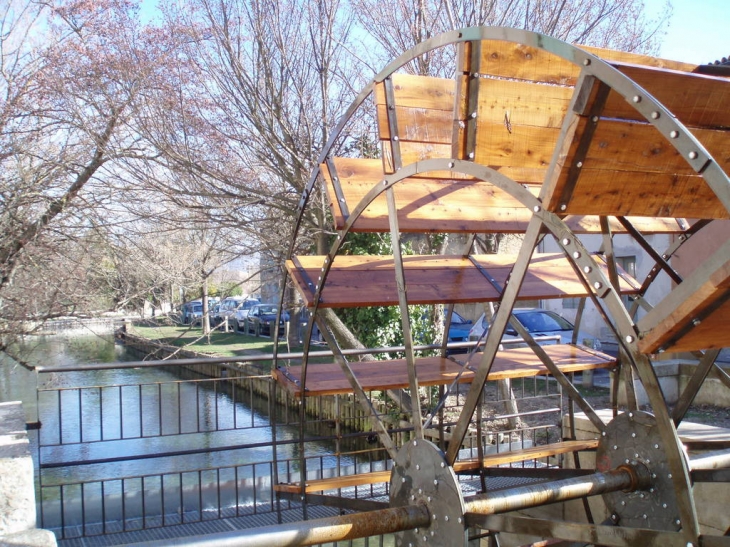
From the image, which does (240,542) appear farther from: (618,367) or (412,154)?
(618,367)

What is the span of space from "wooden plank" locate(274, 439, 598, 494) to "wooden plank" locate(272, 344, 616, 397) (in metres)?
0.52

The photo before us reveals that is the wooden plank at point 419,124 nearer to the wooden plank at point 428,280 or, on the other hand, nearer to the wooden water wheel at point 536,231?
the wooden water wheel at point 536,231

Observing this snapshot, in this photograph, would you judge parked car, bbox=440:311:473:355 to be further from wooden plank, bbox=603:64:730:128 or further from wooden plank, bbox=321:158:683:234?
wooden plank, bbox=603:64:730:128

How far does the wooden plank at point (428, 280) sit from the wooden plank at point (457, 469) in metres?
1.06

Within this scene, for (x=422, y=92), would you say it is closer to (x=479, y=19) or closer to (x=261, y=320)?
(x=479, y=19)

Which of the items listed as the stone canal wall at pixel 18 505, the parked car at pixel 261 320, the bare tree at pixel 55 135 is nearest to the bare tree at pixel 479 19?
the bare tree at pixel 55 135

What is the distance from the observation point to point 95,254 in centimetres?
927

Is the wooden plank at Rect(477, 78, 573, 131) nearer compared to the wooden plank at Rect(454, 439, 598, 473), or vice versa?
the wooden plank at Rect(477, 78, 573, 131)

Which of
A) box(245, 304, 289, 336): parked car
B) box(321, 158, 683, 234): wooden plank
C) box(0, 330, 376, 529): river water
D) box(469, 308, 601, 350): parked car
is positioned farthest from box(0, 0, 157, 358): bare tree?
box(245, 304, 289, 336): parked car

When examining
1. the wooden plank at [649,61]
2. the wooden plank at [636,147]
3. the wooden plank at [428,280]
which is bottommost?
the wooden plank at [428,280]

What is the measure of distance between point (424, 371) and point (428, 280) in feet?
2.35

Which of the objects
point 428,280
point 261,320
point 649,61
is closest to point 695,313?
point 649,61

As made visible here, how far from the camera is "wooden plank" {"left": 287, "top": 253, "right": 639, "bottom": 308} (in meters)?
4.03

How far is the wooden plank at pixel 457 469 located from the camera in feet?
13.6
